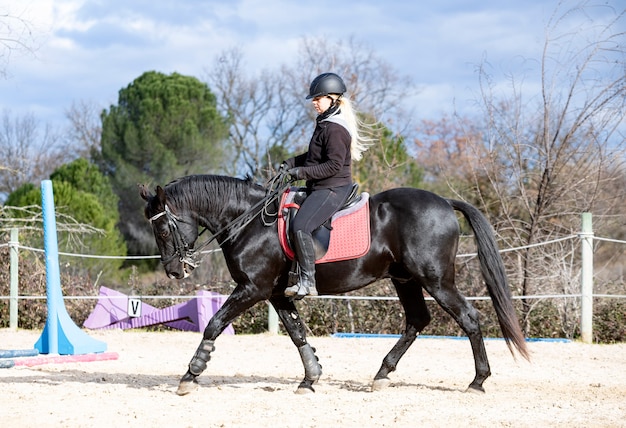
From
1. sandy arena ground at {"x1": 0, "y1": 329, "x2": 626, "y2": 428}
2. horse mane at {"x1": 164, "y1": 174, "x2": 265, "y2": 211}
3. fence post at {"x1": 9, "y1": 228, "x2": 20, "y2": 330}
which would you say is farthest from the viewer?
fence post at {"x1": 9, "y1": 228, "x2": 20, "y2": 330}

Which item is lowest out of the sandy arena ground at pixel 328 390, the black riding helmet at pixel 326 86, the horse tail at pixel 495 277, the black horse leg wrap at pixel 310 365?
the sandy arena ground at pixel 328 390

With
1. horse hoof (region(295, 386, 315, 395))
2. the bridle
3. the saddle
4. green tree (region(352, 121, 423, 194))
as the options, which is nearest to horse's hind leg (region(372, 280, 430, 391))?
horse hoof (region(295, 386, 315, 395))

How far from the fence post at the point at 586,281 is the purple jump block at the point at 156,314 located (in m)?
5.03

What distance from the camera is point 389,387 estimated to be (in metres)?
6.13

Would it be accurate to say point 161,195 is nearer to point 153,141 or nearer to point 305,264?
point 305,264

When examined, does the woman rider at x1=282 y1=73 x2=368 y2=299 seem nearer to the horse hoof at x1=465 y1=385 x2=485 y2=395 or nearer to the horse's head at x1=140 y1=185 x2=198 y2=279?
the horse's head at x1=140 y1=185 x2=198 y2=279

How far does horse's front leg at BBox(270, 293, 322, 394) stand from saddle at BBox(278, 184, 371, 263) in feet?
1.83

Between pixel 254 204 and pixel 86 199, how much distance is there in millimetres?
16146

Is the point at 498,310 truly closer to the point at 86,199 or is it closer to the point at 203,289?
the point at 203,289

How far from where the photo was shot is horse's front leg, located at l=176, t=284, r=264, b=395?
559cm

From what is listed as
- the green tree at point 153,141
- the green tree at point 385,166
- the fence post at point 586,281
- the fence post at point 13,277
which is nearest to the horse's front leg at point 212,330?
the green tree at point 385,166

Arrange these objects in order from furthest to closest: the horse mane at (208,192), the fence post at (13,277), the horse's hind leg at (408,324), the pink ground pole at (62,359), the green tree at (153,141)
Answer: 1. the green tree at (153,141)
2. the fence post at (13,277)
3. the pink ground pole at (62,359)
4. the horse's hind leg at (408,324)
5. the horse mane at (208,192)

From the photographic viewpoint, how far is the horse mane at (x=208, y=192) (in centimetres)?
587

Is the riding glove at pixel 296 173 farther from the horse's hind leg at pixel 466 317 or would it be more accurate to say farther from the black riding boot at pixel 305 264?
the horse's hind leg at pixel 466 317
